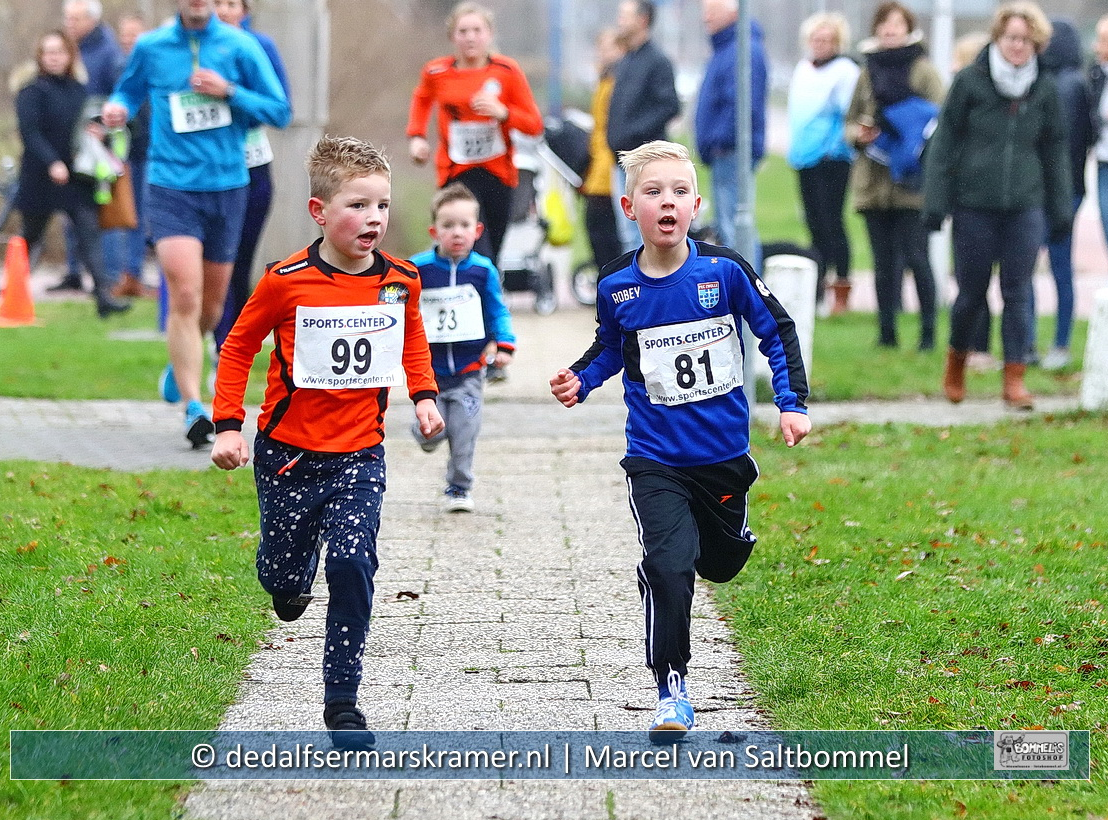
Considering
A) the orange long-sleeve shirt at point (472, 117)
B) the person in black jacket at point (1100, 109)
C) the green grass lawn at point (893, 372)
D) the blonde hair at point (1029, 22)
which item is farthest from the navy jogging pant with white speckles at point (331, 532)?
the person in black jacket at point (1100, 109)

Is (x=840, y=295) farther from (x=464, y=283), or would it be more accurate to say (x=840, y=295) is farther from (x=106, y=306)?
(x=464, y=283)

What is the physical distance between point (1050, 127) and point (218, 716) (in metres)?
6.98

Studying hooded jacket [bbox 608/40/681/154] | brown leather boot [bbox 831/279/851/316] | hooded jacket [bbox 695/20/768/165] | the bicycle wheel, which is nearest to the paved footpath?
hooded jacket [bbox 608/40/681/154]

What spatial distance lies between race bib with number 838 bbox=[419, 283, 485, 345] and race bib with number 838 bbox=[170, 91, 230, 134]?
1793 mm

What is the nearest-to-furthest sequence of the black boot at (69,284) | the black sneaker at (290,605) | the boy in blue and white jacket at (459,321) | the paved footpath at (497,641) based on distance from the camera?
1. the paved footpath at (497,641)
2. the black sneaker at (290,605)
3. the boy in blue and white jacket at (459,321)
4. the black boot at (69,284)

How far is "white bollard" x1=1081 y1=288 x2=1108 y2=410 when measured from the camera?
31.8 feet

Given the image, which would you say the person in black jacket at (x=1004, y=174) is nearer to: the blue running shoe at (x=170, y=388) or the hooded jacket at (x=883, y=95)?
the hooded jacket at (x=883, y=95)

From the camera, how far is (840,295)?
14.7 m

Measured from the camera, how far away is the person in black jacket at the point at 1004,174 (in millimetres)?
A: 9633

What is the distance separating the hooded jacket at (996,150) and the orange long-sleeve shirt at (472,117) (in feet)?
8.01

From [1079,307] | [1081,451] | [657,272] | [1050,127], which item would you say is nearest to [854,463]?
[1081,451]

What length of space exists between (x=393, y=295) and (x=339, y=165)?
16.0 inches

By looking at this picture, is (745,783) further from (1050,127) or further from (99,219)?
(99,219)

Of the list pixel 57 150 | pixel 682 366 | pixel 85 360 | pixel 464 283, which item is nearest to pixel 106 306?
pixel 57 150
